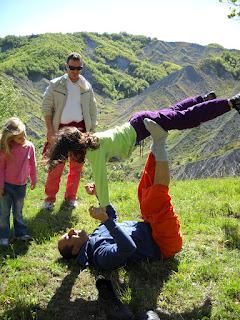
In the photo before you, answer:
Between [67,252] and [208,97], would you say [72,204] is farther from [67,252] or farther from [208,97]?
[208,97]

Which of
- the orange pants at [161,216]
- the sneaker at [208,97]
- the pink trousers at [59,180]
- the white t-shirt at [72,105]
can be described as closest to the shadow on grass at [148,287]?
the orange pants at [161,216]

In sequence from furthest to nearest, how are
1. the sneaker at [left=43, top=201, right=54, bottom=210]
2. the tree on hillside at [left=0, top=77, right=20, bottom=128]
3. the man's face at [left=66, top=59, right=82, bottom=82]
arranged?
1. the tree on hillside at [left=0, top=77, right=20, bottom=128]
2. the sneaker at [left=43, top=201, right=54, bottom=210]
3. the man's face at [left=66, top=59, right=82, bottom=82]

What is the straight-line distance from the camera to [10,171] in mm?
6977

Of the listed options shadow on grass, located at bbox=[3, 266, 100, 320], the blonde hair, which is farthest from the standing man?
shadow on grass, located at bbox=[3, 266, 100, 320]

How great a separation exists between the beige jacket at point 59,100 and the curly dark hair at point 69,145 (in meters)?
2.80

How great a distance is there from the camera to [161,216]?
622cm

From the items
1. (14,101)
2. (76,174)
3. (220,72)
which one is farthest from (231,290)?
(220,72)

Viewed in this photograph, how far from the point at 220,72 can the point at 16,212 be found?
318 ft

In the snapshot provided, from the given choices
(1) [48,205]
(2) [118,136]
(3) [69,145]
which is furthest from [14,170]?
(1) [48,205]

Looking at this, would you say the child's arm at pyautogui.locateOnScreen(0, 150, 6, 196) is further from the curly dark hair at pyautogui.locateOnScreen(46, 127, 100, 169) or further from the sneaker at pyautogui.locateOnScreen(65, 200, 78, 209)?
the sneaker at pyautogui.locateOnScreen(65, 200, 78, 209)

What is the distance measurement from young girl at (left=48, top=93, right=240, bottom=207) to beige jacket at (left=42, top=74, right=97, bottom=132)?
2.19m

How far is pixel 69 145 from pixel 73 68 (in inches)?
117

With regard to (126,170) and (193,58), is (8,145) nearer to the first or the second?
(126,170)

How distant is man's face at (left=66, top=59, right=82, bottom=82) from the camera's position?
816 cm
